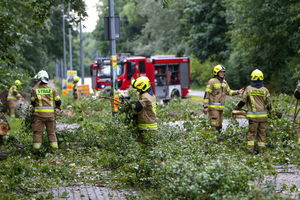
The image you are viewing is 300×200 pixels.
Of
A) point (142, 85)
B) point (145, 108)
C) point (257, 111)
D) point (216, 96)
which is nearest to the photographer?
point (142, 85)

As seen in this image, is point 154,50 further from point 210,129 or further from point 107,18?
point 210,129

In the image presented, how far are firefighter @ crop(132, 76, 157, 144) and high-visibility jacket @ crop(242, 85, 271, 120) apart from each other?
83.1 inches

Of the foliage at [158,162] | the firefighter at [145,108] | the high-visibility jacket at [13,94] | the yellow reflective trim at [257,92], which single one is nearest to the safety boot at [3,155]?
the foliage at [158,162]

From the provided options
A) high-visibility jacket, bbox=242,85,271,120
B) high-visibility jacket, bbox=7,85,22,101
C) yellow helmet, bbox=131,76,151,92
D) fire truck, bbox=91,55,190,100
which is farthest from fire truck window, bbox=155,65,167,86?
yellow helmet, bbox=131,76,151,92

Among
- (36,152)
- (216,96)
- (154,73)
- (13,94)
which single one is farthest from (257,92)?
(154,73)

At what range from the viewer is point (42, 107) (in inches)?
458

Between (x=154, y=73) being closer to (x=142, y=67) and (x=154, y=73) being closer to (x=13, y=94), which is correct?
(x=142, y=67)

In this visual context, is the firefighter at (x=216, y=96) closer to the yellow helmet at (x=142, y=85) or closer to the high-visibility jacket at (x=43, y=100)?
the yellow helmet at (x=142, y=85)

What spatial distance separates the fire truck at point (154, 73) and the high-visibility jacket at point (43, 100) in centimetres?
1723

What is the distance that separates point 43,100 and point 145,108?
2367mm

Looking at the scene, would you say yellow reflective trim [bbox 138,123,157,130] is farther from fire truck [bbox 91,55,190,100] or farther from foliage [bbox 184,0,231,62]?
foliage [bbox 184,0,231,62]

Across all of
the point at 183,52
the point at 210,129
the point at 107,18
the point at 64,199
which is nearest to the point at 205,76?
the point at 183,52

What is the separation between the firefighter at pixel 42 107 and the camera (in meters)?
11.6

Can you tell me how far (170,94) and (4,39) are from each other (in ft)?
62.1
